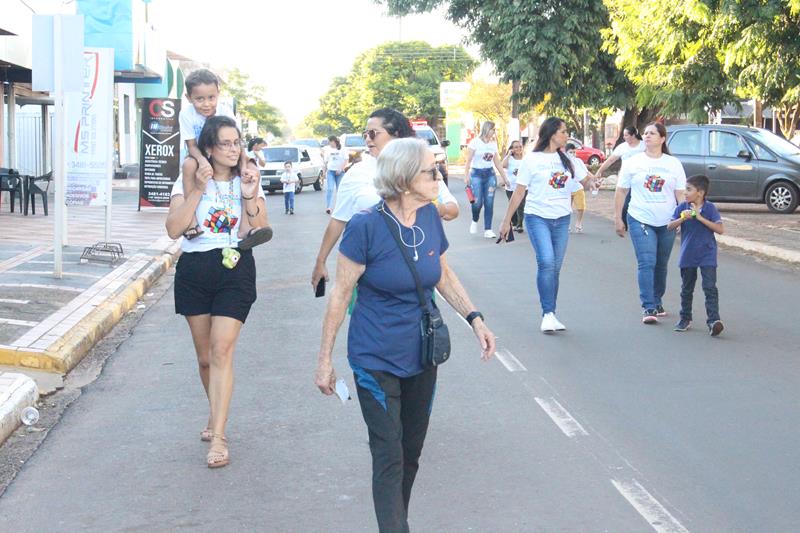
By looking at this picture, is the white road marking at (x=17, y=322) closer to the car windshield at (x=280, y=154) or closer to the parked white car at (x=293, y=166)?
the parked white car at (x=293, y=166)

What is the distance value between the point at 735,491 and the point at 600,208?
19.7 meters

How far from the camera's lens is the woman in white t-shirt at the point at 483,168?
1794 cm

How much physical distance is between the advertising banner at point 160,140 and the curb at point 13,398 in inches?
654

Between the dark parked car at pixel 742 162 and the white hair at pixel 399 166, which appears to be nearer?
the white hair at pixel 399 166

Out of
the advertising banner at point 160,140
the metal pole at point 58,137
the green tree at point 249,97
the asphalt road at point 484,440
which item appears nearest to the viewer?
the asphalt road at point 484,440

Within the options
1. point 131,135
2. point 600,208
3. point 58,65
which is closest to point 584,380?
point 58,65

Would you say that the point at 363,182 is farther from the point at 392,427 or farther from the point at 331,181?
the point at 331,181

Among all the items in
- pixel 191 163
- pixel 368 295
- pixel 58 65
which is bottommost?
pixel 368 295

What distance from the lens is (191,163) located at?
5.96 m

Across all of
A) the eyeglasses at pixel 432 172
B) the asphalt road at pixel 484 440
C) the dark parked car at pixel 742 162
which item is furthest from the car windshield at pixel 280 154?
the eyeglasses at pixel 432 172

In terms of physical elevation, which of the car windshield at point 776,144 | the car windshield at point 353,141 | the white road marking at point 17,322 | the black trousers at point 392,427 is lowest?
the white road marking at point 17,322

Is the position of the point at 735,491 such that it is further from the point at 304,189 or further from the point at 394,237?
the point at 304,189

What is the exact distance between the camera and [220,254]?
19.7 feet

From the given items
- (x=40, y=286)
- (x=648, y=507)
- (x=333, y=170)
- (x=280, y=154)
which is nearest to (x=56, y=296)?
(x=40, y=286)
